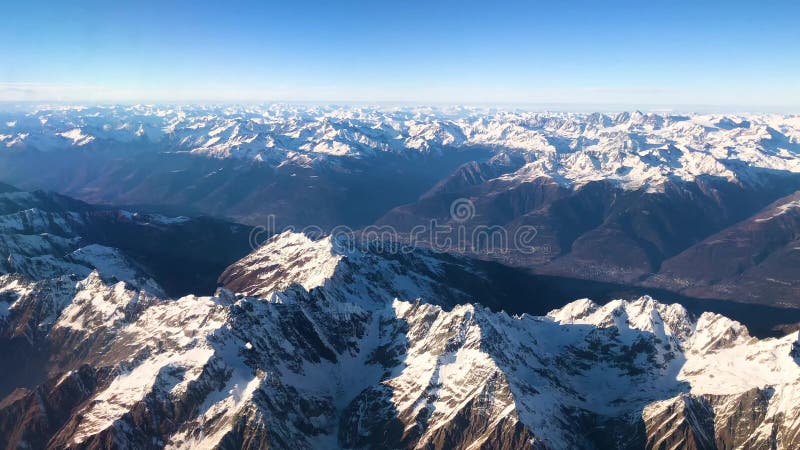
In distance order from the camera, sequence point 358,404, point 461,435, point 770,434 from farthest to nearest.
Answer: point 358,404 → point 461,435 → point 770,434

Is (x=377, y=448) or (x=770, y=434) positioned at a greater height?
(x=770, y=434)

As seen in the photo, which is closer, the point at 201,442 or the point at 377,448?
the point at 201,442

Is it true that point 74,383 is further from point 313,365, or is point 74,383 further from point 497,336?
point 497,336

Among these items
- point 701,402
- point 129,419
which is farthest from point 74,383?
point 701,402

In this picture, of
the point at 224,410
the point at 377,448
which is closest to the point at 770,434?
the point at 377,448

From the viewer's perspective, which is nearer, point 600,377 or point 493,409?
point 493,409

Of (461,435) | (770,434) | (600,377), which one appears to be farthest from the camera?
(600,377)

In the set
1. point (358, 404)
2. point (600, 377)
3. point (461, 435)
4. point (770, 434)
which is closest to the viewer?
point (770, 434)

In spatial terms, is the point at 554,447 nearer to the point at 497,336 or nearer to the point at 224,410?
the point at 497,336

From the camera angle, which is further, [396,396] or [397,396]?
[396,396]
